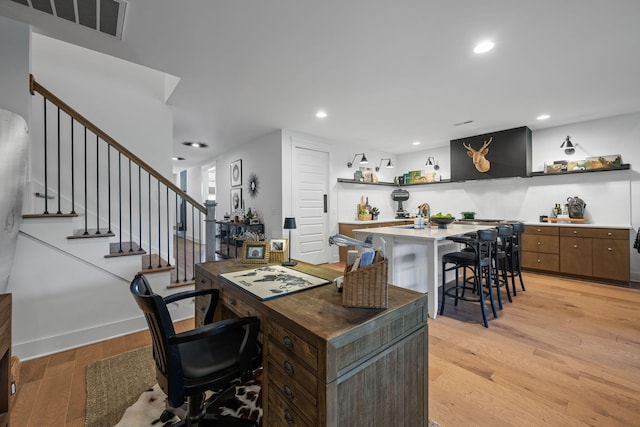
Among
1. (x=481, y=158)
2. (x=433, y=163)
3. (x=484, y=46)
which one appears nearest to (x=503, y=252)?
(x=484, y=46)

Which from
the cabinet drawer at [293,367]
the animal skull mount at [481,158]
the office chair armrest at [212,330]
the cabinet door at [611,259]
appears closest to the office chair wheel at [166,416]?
the office chair armrest at [212,330]

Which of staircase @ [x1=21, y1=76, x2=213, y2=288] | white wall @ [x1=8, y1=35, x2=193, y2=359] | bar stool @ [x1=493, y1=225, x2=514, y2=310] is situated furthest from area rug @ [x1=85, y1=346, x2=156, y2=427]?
bar stool @ [x1=493, y1=225, x2=514, y2=310]

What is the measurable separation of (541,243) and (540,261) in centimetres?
32

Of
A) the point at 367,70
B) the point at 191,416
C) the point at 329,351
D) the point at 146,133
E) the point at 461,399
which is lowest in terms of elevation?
the point at 461,399

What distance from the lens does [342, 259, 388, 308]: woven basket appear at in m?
1.11

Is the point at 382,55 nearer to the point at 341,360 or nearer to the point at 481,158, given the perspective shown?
the point at 341,360

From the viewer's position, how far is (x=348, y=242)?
1.38 m

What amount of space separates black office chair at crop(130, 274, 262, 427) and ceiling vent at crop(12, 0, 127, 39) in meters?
2.03

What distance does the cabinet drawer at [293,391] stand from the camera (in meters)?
0.94

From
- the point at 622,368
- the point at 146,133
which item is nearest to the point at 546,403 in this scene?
the point at 622,368

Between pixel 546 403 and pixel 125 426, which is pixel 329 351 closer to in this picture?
pixel 125 426

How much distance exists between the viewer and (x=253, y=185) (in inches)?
229

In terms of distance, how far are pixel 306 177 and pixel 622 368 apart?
183 inches

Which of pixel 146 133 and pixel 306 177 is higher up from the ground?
pixel 146 133
